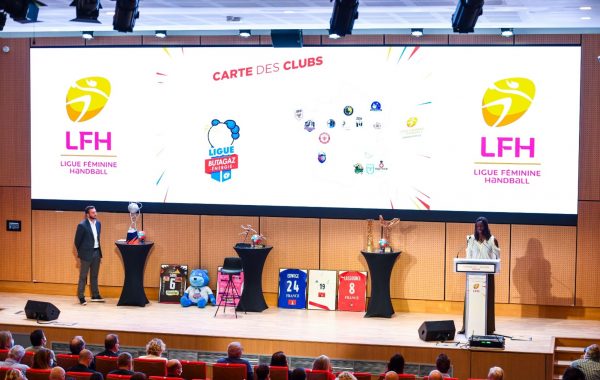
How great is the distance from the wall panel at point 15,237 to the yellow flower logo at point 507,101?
22.2ft

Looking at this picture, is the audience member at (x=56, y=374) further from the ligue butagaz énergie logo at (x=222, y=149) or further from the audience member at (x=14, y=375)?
the ligue butagaz énergie logo at (x=222, y=149)

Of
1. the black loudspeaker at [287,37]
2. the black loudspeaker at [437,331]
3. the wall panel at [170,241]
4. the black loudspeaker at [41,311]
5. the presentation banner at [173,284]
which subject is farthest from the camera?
the wall panel at [170,241]

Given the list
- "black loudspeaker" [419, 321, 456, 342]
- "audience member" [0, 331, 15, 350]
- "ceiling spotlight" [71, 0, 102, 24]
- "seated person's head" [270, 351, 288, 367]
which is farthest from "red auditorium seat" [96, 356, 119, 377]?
"black loudspeaker" [419, 321, 456, 342]

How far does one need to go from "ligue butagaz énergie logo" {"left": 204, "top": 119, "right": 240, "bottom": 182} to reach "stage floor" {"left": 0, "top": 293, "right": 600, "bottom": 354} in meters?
1.91

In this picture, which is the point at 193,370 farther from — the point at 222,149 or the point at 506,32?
the point at 506,32

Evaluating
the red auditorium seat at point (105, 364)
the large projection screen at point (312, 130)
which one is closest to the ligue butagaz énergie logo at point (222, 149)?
the large projection screen at point (312, 130)

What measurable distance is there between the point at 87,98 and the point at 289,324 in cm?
457

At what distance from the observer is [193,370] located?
348 inches

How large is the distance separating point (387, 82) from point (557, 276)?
3.45 m

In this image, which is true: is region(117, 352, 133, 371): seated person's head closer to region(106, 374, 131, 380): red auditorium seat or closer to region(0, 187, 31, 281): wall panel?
region(106, 374, 131, 380): red auditorium seat

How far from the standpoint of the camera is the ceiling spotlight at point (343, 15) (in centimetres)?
935

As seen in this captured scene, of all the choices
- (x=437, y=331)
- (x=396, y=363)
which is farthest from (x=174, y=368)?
(x=437, y=331)

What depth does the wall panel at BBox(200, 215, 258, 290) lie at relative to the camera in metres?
13.2

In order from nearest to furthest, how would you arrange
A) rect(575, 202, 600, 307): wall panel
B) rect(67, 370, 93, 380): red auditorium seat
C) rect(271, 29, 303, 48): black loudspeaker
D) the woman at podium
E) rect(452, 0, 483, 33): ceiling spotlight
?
rect(67, 370, 93, 380): red auditorium seat
rect(452, 0, 483, 33): ceiling spotlight
the woman at podium
rect(575, 202, 600, 307): wall panel
rect(271, 29, 303, 48): black loudspeaker
